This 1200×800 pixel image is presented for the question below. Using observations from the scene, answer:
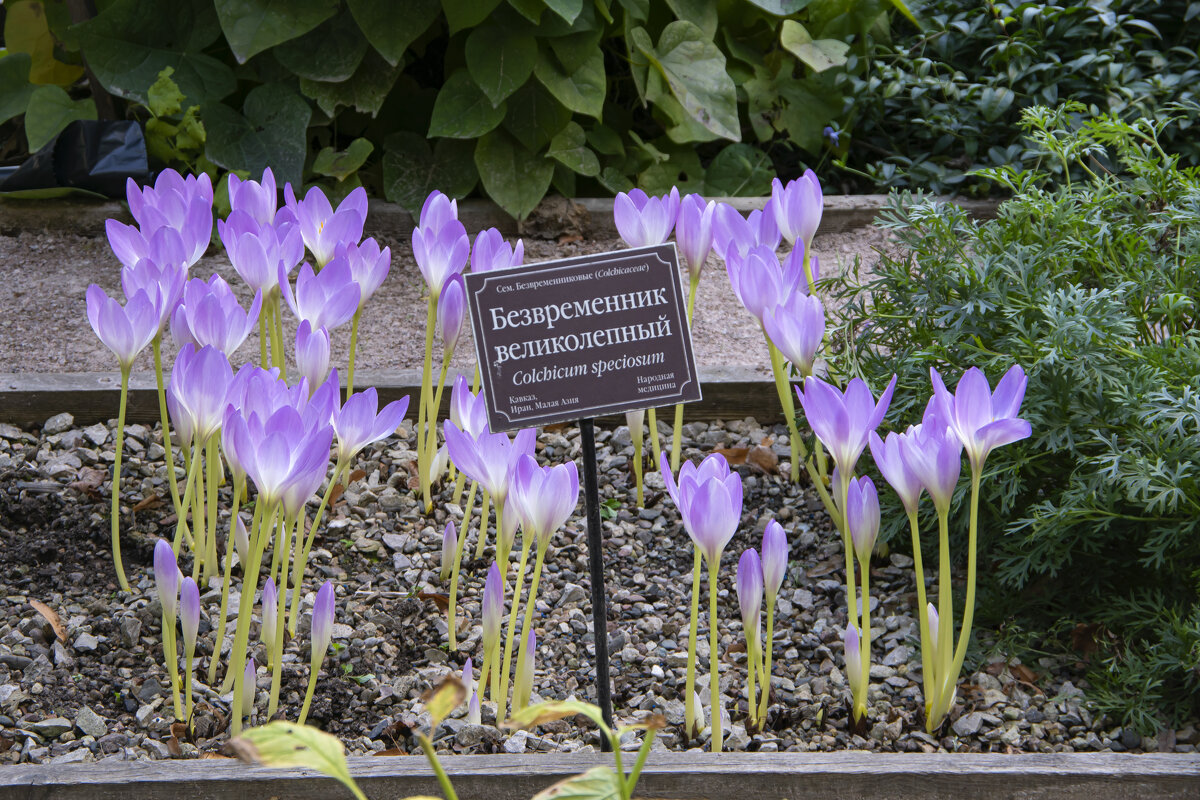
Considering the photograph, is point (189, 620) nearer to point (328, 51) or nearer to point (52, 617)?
point (52, 617)

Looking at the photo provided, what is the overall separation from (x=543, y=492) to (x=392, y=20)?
7.96 ft

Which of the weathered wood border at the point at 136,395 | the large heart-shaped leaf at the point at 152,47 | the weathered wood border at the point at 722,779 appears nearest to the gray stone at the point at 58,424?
the weathered wood border at the point at 136,395

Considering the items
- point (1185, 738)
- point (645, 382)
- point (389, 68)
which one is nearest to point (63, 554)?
point (645, 382)

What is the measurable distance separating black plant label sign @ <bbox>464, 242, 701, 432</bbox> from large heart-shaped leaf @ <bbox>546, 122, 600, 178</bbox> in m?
2.30

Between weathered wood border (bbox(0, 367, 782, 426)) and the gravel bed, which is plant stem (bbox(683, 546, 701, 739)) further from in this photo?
weathered wood border (bbox(0, 367, 782, 426))

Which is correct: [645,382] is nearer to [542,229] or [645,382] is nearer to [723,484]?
[723,484]

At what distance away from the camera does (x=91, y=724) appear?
5.32 feet

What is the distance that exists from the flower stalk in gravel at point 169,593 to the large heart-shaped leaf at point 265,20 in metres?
2.24

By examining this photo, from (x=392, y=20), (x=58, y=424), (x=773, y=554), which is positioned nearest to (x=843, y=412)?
(x=773, y=554)

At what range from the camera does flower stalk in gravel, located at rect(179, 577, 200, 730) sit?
1.50 meters

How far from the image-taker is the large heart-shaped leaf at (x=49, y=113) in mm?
3854

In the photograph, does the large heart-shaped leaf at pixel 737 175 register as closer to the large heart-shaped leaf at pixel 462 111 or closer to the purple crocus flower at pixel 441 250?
the large heart-shaped leaf at pixel 462 111

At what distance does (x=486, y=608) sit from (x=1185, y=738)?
1.02 meters

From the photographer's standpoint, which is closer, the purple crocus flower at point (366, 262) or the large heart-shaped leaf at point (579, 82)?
the purple crocus flower at point (366, 262)
